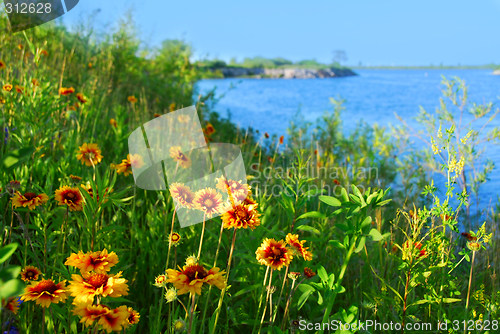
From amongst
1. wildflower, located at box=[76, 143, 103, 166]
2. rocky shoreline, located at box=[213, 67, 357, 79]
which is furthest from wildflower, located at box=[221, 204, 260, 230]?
rocky shoreline, located at box=[213, 67, 357, 79]

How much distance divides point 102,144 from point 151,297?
1209 millimetres

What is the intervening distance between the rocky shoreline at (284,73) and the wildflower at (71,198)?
16.5 metres

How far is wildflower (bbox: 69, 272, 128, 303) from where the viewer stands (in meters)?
0.64

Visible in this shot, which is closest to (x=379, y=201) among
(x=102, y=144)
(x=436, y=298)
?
(x=436, y=298)

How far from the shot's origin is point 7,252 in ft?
1.20

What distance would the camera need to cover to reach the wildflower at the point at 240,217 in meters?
0.80

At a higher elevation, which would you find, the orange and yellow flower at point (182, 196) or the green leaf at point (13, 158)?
the green leaf at point (13, 158)

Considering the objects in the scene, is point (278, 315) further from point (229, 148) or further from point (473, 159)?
point (473, 159)

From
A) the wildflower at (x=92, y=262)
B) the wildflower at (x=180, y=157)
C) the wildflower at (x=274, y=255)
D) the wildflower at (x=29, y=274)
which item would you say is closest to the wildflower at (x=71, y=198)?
the wildflower at (x=29, y=274)

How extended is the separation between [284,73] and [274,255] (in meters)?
18.6

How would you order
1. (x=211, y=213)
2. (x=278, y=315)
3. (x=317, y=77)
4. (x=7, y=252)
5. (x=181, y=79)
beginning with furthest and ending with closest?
(x=317, y=77)
(x=181, y=79)
(x=278, y=315)
(x=211, y=213)
(x=7, y=252)

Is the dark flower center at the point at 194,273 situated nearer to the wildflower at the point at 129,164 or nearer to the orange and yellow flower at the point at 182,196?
the orange and yellow flower at the point at 182,196

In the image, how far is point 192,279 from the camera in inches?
28.2

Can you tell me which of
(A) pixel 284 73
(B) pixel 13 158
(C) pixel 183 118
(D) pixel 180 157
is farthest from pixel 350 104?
(A) pixel 284 73
